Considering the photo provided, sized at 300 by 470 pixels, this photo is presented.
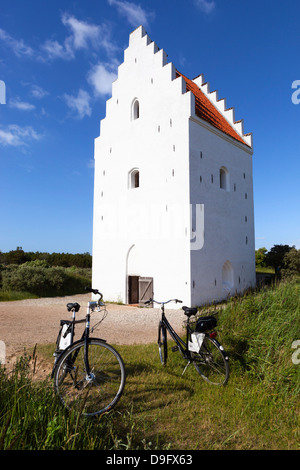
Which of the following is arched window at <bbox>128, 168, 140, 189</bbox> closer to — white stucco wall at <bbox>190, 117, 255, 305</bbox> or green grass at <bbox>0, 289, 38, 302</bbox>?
white stucco wall at <bbox>190, 117, 255, 305</bbox>

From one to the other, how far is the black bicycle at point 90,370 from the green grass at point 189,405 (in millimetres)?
185


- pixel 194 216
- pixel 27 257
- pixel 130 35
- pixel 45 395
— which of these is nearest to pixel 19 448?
pixel 45 395

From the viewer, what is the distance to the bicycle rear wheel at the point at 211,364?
4064 millimetres

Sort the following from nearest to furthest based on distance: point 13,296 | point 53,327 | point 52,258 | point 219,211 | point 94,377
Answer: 1. point 94,377
2. point 53,327
3. point 219,211
4. point 13,296
5. point 52,258

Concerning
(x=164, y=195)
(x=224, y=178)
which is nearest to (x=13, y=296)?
(x=164, y=195)

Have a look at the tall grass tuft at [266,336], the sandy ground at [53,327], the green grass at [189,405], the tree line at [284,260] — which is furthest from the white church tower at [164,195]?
the green grass at [189,405]

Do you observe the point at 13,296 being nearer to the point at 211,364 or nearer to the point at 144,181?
the point at 144,181

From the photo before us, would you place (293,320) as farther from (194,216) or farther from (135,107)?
(135,107)

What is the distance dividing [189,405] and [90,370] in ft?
4.26

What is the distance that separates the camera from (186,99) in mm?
12258

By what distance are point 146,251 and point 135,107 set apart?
25.2 ft

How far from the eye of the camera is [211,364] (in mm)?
4281

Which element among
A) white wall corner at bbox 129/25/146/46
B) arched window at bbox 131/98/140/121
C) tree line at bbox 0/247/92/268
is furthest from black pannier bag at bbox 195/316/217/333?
tree line at bbox 0/247/92/268

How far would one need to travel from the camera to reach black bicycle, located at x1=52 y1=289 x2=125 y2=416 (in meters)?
3.09
